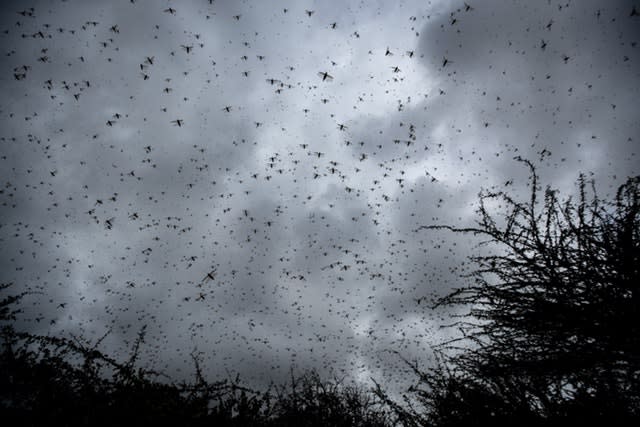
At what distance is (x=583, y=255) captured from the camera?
3.16 m

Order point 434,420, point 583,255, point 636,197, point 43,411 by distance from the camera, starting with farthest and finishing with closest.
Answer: point 636,197
point 583,255
point 434,420
point 43,411

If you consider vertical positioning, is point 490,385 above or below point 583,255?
below

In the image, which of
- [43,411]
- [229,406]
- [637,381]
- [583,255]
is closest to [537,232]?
[583,255]

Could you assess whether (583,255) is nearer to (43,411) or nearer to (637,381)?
(637,381)

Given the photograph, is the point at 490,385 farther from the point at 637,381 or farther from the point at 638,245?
the point at 638,245

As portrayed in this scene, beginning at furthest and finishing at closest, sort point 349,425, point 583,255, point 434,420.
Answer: point 349,425 < point 583,255 < point 434,420

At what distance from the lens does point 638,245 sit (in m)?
3.26

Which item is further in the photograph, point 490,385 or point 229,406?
point 229,406

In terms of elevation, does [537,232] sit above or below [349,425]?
above

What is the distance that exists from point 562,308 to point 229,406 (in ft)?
13.3

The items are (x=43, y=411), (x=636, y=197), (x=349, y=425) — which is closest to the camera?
(x=43, y=411)

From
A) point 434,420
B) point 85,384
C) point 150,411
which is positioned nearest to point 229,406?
point 150,411

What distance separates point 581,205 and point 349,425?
39.1 ft

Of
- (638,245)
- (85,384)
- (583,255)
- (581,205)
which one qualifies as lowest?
(85,384)
